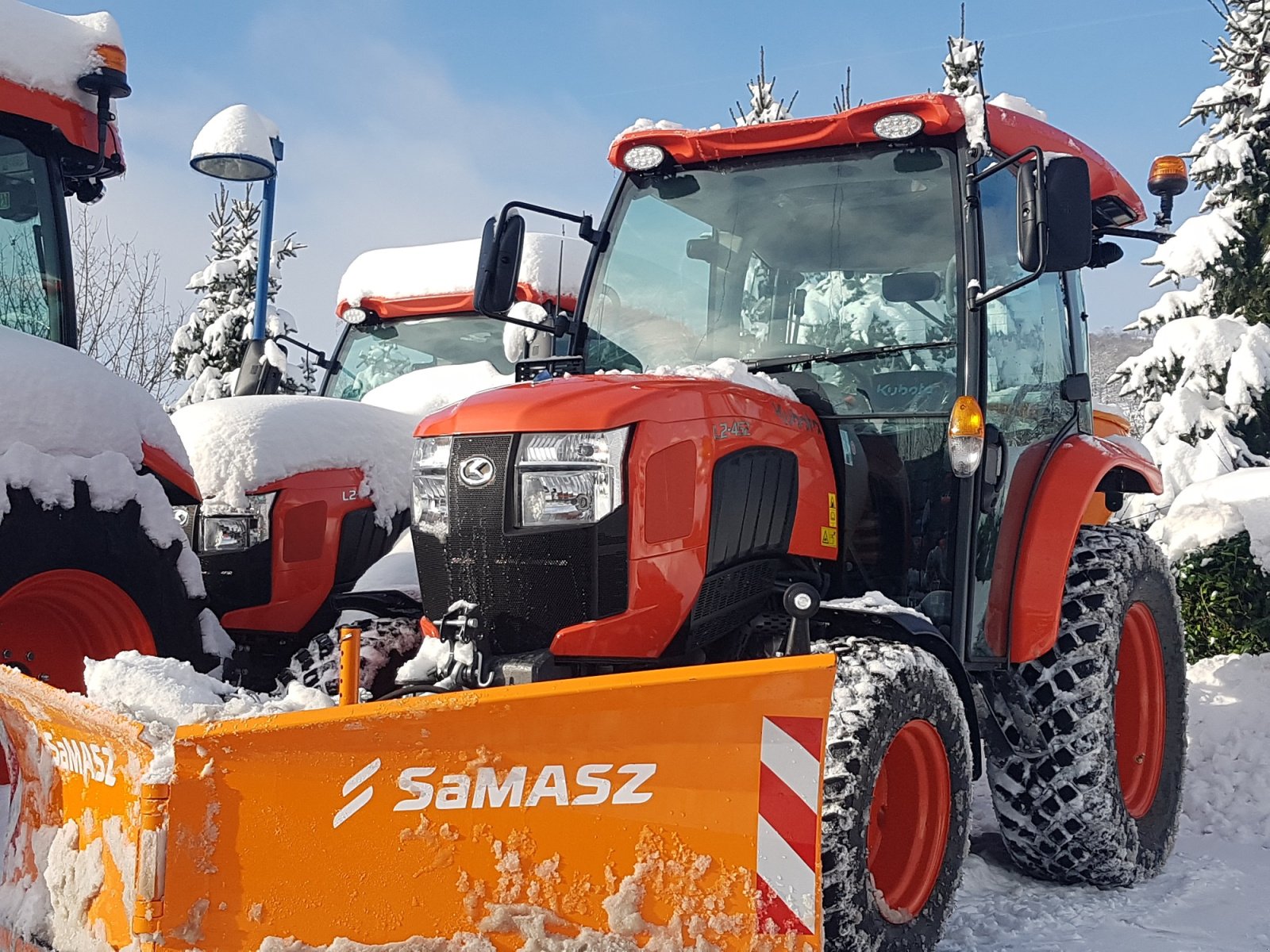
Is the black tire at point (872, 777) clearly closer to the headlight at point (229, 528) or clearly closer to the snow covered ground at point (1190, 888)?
the snow covered ground at point (1190, 888)

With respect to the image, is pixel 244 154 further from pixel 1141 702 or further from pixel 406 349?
pixel 1141 702

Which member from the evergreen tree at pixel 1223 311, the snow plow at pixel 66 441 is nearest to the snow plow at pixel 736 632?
the snow plow at pixel 66 441

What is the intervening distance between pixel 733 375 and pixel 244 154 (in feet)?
11.0

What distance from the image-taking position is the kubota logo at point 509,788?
7.71 feet

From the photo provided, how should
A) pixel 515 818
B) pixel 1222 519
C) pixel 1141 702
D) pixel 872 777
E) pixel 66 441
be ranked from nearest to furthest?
1. pixel 515 818
2. pixel 872 777
3. pixel 66 441
4. pixel 1141 702
5. pixel 1222 519

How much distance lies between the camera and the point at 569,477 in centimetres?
310

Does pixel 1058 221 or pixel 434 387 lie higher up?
pixel 1058 221

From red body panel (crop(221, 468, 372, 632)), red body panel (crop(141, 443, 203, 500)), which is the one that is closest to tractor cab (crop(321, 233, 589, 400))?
red body panel (crop(221, 468, 372, 632))

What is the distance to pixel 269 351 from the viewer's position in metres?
6.48

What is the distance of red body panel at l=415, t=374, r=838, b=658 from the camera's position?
3100mm

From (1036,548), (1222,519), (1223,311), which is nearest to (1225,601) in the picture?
(1222,519)

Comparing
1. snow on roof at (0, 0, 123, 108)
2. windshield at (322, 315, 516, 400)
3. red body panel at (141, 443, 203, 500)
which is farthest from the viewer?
windshield at (322, 315, 516, 400)

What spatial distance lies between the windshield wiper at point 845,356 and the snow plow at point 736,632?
0.04 feet

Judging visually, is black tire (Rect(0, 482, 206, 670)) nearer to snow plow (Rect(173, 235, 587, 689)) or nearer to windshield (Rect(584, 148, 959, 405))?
snow plow (Rect(173, 235, 587, 689))
